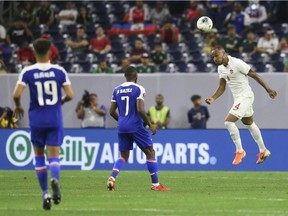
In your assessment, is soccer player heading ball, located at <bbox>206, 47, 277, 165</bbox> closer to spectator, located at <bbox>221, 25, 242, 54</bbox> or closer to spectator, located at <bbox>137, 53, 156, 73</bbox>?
spectator, located at <bbox>137, 53, 156, 73</bbox>

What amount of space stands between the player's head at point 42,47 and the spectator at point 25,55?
50.1ft

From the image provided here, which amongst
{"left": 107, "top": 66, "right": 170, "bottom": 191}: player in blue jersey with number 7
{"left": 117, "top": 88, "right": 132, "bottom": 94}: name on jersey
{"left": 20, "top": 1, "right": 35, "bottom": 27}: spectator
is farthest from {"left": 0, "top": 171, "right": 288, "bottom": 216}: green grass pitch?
{"left": 20, "top": 1, "right": 35, "bottom": 27}: spectator

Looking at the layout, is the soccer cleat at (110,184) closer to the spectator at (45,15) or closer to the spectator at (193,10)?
the spectator at (193,10)

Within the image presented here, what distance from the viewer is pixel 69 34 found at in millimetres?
29594

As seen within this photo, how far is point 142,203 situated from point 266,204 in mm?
1638

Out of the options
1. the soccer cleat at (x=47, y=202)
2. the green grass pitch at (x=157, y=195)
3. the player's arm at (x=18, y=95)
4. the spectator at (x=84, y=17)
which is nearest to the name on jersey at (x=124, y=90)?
the green grass pitch at (x=157, y=195)

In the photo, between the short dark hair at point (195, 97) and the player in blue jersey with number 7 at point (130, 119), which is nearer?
the player in blue jersey with number 7 at point (130, 119)

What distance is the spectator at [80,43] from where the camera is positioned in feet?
92.6

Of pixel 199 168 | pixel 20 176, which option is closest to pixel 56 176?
pixel 20 176

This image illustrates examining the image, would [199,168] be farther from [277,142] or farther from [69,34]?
[69,34]

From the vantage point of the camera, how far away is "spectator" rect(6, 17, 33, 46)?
29156mm

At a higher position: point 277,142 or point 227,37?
point 227,37

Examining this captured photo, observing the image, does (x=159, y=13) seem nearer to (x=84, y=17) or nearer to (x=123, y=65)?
(x=84, y=17)

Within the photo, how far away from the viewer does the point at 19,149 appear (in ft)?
75.4
